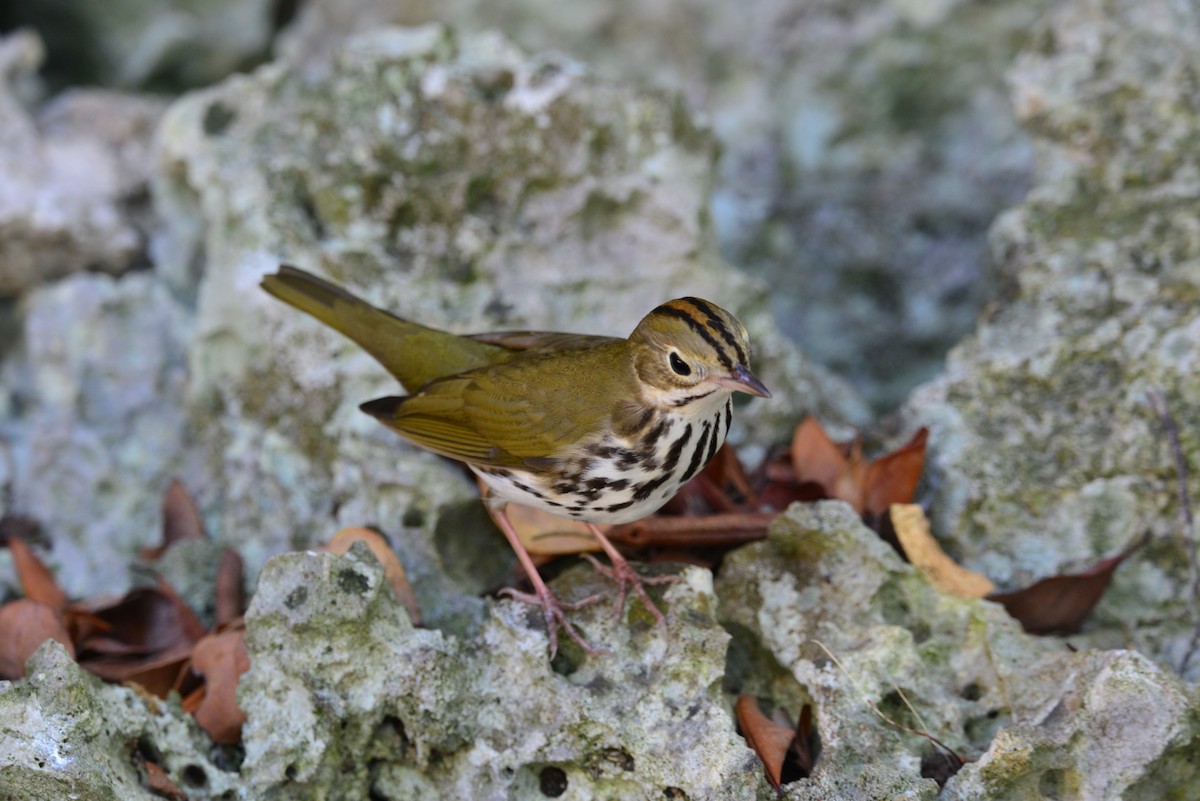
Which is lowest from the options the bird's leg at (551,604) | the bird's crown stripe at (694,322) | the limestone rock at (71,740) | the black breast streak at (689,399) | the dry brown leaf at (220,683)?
the dry brown leaf at (220,683)

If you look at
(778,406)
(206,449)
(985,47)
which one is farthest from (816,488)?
(985,47)

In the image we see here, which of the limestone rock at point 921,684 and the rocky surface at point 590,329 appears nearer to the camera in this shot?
the limestone rock at point 921,684

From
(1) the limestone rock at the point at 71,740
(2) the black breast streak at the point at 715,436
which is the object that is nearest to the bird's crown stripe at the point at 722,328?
(2) the black breast streak at the point at 715,436

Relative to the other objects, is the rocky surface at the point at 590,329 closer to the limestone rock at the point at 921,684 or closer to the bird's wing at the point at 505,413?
the limestone rock at the point at 921,684

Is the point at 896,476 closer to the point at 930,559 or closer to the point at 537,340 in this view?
the point at 930,559

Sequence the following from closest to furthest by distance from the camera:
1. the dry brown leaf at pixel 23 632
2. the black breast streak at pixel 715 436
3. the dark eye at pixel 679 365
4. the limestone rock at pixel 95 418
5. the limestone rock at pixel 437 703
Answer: the limestone rock at pixel 437 703
the dark eye at pixel 679 365
the black breast streak at pixel 715 436
the dry brown leaf at pixel 23 632
the limestone rock at pixel 95 418

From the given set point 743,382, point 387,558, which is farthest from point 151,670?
point 743,382

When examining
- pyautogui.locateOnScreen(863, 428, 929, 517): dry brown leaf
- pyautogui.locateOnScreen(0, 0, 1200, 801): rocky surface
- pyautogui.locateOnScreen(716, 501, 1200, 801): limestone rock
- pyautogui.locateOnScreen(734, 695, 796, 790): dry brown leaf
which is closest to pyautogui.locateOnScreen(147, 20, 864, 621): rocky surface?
pyautogui.locateOnScreen(0, 0, 1200, 801): rocky surface
